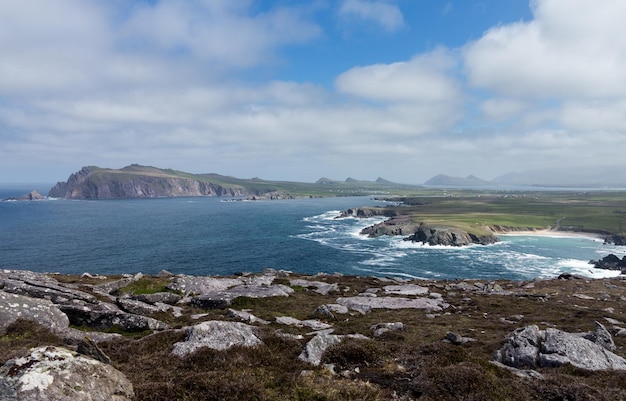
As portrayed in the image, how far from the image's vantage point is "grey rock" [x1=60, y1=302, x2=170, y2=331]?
776 inches

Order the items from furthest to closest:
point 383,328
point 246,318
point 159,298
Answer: point 159,298, point 246,318, point 383,328

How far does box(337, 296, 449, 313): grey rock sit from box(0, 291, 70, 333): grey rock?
22.3 m

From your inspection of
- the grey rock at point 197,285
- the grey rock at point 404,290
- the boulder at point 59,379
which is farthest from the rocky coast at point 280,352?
the grey rock at point 404,290

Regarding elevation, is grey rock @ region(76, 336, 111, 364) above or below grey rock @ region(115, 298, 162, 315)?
above

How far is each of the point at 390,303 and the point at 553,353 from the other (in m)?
18.3

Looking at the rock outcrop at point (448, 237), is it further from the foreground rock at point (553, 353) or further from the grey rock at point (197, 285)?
the foreground rock at point (553, 353)

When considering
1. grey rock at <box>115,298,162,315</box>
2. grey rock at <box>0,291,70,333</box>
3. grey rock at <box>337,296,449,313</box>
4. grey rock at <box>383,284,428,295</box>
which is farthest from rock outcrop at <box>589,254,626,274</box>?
grey rock at <box>0,291,70,333</box>

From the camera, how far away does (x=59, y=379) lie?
8438 millimetres

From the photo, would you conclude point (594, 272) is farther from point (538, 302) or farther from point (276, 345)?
point (276, 345)

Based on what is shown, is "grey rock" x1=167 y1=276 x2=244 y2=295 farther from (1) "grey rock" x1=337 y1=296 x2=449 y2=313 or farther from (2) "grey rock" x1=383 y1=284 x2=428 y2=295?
(2) "grey rock" x1=383 y1=284 x2=428 y2=295

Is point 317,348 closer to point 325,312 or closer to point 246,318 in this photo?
point 246,318

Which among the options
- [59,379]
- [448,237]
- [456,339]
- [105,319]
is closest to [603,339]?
[456,339]

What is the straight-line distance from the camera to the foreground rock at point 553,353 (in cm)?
1644

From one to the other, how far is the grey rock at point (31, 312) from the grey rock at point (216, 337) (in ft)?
26.1
